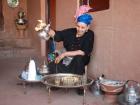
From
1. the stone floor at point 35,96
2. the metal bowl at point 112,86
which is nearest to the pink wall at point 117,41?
the metal bowl at point 112,86

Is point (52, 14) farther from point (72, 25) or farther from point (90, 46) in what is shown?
point (90, 46)

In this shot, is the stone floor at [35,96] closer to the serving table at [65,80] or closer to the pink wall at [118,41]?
the serving table at [65,80]

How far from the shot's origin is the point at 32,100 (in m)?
3.48

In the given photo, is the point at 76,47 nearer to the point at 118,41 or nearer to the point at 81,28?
the point at 81,28

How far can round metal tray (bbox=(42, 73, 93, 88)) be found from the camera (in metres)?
3.37

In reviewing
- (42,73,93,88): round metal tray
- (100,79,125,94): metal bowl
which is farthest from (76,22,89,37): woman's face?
(100,79,125,94): metal bowl

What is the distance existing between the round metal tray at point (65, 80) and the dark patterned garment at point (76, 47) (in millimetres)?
195

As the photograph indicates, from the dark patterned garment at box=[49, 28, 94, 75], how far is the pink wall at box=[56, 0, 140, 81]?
0.22m

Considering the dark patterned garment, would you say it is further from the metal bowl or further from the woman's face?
the metal bowl

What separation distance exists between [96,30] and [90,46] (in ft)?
1.28

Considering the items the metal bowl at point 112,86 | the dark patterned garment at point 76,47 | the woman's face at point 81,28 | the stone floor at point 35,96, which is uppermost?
the woman's face at point 81,28

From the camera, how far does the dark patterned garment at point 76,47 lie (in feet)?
12.3

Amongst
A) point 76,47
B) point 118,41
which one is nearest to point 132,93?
point 118,41

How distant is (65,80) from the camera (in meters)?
3.55
